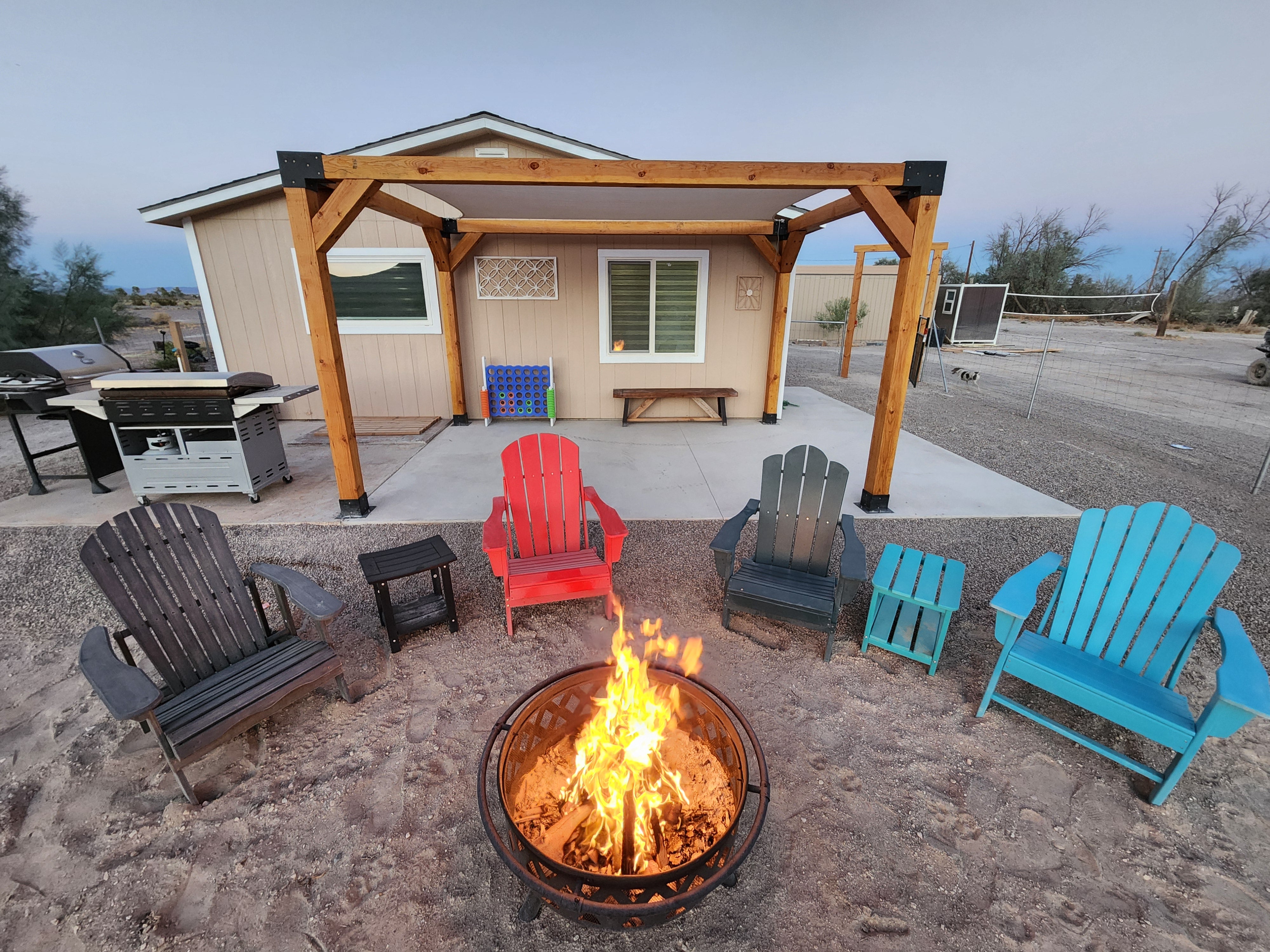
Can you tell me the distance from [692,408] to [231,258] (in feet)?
20.1

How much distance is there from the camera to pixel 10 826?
167 centimetres

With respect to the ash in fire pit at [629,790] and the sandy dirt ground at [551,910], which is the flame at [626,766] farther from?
the sandy dirt ground at [551,910]

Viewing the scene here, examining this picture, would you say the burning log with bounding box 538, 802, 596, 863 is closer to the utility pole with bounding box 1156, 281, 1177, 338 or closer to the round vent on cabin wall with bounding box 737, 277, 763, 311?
the round vent on cabin wall with bounding box 737, 277, 763, 311

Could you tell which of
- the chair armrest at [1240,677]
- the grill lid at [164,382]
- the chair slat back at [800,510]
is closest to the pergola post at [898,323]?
the chair slat back at [800,510]

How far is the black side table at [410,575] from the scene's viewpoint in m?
2.51

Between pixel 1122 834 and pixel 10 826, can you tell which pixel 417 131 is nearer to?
pixel 10 826

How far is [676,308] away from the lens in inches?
264

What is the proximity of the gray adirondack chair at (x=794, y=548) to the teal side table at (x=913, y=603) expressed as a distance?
178 millimetres

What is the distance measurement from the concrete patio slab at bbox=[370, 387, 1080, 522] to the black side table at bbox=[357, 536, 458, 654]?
1.19 metres

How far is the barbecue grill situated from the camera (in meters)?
4.16

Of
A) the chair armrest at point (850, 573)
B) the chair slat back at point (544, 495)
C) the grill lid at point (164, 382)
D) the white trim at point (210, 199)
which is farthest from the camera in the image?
the white trim at point (210, 199)

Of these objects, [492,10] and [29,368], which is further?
[492,10]

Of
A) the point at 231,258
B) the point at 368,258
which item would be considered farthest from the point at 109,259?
the point at 368,258

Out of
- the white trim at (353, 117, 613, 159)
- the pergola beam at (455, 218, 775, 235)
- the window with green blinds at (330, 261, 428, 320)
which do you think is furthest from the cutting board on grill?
the white trim at (353, 117, 613, 159)
